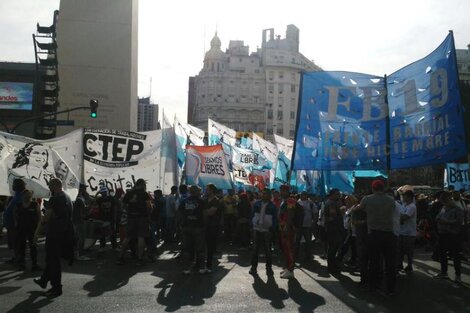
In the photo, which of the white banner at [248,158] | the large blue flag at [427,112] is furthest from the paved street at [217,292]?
the white banner at [248,158]

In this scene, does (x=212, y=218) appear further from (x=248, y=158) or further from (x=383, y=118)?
(x=248, y=158)

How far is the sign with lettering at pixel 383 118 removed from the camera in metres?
10.1

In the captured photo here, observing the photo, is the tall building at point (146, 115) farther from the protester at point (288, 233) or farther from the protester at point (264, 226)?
the protester at point (288, 233)

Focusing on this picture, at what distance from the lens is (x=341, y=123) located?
12.3 m

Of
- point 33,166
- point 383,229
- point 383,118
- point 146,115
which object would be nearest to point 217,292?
point 383,229

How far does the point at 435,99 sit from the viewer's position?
10.4m

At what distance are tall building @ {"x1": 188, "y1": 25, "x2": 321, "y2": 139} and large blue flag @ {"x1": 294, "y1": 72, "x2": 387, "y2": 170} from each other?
373 ft

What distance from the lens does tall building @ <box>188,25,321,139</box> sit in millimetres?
129250

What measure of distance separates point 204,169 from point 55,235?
9.65 metres

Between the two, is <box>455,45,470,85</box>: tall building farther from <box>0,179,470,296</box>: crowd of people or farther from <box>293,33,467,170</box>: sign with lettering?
<box>0,179,470,296</box>: crowd of people

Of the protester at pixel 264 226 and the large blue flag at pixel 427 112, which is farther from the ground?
the large blue flag at pixel 427 112

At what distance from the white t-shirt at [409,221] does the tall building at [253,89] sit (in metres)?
116

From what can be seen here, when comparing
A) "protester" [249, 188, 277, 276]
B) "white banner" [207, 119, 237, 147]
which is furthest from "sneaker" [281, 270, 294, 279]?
"white banner" [207, 119, 237, 147]

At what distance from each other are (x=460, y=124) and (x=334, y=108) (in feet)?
10.9
